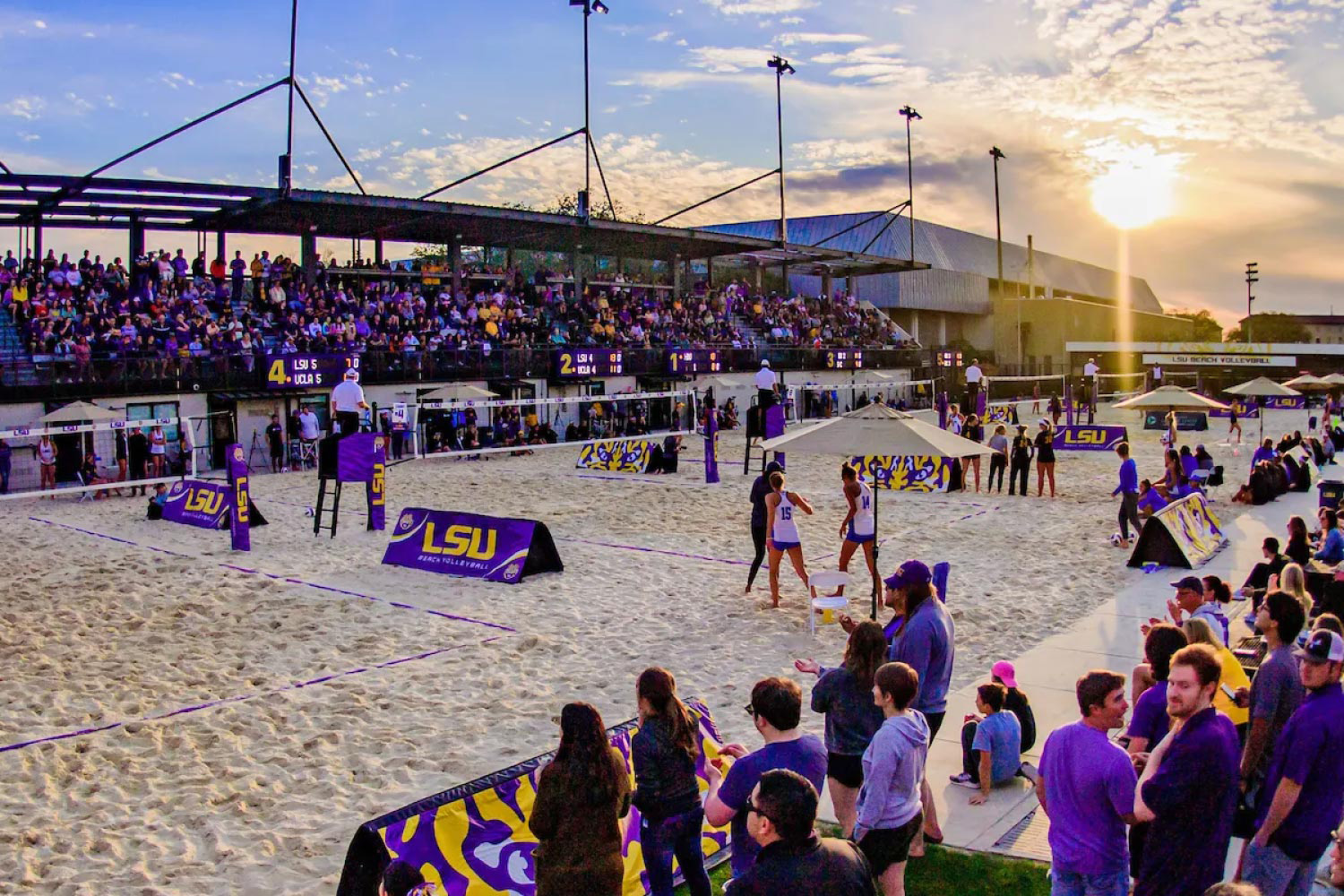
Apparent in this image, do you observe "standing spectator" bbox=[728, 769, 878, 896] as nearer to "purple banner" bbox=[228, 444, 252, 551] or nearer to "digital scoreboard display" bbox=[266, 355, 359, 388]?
"purple banner" bbox=[228, 444, 252, 551]

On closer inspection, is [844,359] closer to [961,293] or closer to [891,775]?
[961,293]

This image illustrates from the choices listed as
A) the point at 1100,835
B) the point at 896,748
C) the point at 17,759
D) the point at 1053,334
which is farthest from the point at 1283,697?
the point at 1053,334

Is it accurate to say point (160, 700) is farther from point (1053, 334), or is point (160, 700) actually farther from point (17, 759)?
point (1053, 334)

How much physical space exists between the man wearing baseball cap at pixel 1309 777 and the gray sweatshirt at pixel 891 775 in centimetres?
147

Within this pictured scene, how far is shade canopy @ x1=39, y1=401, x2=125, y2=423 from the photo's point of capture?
22.4 metres

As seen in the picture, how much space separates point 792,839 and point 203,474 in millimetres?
25479

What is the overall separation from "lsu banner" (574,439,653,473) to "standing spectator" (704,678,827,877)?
21.0 meters

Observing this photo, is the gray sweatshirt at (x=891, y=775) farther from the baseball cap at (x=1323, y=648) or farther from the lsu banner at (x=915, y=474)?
the lsu banner at (x=915, y=474)

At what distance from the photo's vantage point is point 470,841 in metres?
5.25

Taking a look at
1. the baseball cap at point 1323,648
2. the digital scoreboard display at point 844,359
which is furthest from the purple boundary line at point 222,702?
the digital scoreboard display at point 844,359

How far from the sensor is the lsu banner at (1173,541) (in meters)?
13.8

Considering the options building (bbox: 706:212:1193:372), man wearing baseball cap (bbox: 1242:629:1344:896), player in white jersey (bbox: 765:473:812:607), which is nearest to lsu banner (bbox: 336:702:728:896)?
man wearing baseball cap (bbox: 1242:629:1344:896)

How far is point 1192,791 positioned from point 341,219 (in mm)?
33961

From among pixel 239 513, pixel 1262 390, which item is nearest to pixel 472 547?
pixel 239 513
